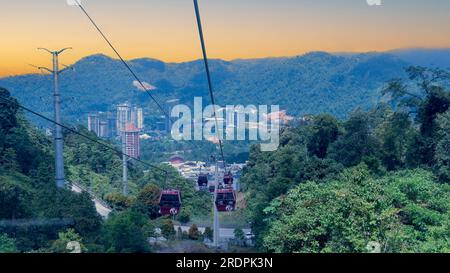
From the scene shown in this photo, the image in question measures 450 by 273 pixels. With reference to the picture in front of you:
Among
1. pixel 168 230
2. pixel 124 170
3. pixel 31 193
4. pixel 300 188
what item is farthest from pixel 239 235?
pixel 31 193

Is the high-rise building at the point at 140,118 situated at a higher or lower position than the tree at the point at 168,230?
higher

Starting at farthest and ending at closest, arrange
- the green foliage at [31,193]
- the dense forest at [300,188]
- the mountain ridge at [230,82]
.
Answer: the green foliage at [31,193] → the mountain ridge at [230,82] → the dense forest at [300,188]

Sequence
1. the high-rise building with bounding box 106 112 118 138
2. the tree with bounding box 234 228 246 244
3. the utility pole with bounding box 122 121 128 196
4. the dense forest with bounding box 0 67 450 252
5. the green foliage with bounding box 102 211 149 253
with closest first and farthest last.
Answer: the green foliage with bounding box 102 211 149 253, the dense forest with bounding box 0 67 450 252, the tree with bounding box 234 228 246 244, the high-rise building with bounding box 106 112 118 138, the utility pole with bounding box 122 121 128 196

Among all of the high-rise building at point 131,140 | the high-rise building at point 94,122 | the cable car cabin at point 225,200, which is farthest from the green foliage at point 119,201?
the cable car cabin at point 225,200

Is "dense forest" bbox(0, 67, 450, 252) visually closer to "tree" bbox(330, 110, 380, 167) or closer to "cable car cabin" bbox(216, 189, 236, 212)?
"tree" bbox(330, 110, 380, 167)

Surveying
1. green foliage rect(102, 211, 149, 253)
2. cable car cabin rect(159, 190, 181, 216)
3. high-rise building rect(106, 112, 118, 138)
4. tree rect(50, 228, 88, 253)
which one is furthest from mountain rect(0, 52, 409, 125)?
tree rect(50, 228, 88, 253)

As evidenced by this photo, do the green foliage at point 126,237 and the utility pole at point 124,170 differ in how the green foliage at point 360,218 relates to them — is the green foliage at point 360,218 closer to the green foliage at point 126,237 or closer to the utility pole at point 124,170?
the green foliage at point 126,237
